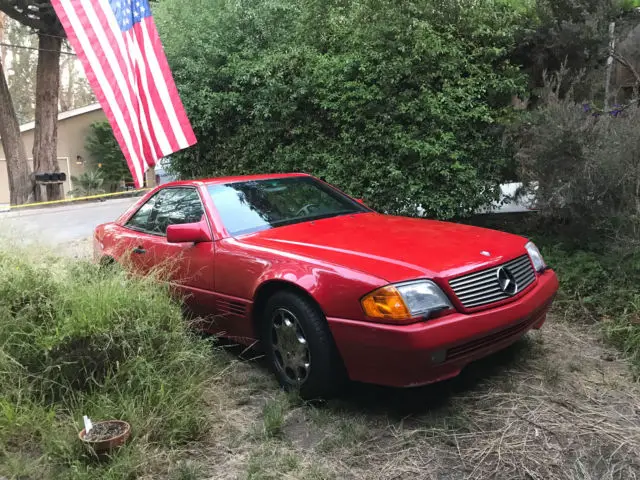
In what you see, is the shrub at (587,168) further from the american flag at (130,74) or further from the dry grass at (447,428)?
the american flag at (130,74)

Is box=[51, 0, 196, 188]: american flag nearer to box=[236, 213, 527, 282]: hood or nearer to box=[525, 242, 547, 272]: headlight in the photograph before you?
box=[236, 213, 527, 282]: hood

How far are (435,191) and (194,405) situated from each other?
15.2 feet

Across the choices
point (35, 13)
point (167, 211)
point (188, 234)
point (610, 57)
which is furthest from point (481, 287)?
point (35, 13)

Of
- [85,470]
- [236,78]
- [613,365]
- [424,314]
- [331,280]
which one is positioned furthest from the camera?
[236,78]

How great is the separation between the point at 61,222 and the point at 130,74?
9.74 meters

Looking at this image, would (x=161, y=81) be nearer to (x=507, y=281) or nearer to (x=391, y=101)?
(x=391, y=101)

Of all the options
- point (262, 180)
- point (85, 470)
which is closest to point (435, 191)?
point (262, 180)

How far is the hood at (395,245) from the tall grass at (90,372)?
911 millimetres

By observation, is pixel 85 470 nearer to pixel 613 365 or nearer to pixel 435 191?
pixel 613 365

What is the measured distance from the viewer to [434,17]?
7.12m

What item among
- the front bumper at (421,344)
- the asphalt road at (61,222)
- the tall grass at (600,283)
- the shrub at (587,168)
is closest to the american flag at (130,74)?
the asphalt road at (61,222)

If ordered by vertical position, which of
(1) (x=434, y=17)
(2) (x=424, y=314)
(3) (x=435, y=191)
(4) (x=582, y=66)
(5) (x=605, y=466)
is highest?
(1) (x=434, y=17)

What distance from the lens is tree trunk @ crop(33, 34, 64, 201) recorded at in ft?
57.6

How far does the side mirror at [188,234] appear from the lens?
4.09 m
